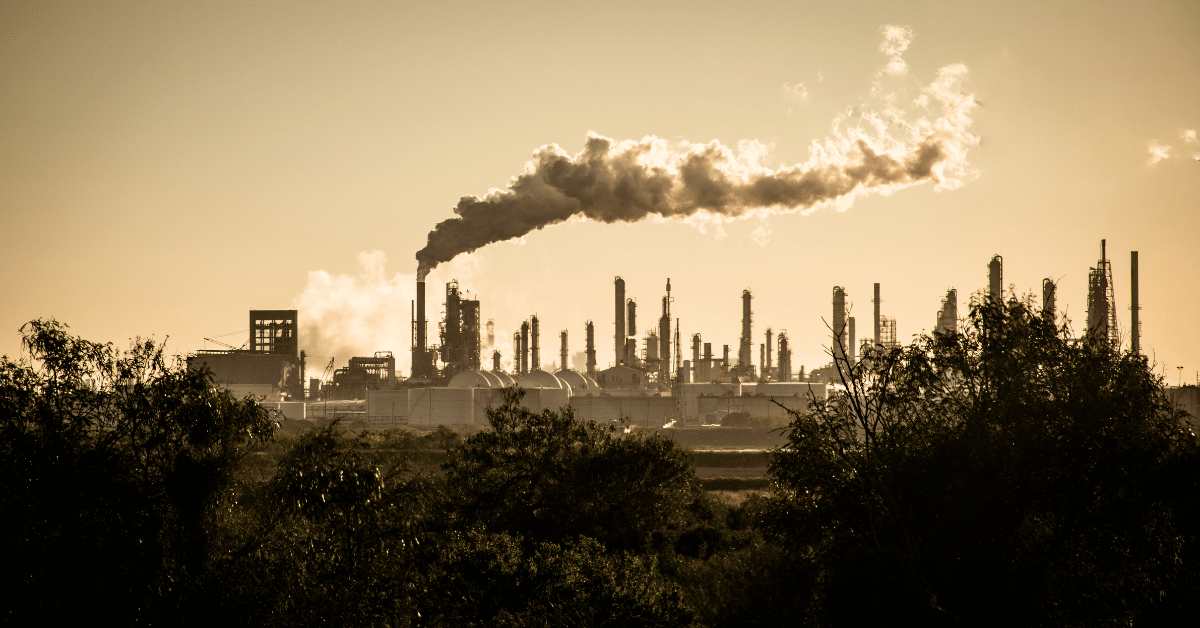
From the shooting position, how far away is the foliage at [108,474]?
11.2m

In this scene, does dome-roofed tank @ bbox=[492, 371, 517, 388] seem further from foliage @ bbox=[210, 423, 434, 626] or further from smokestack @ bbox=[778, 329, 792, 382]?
foliage @ bbox=[210, 423, 434, 626]

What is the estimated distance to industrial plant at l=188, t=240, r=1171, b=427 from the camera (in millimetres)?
72750

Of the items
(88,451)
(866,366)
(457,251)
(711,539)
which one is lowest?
(711,539)

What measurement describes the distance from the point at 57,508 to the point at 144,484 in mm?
945

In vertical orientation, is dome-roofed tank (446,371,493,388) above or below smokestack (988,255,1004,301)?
below

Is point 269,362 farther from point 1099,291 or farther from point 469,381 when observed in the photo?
point 1099,291

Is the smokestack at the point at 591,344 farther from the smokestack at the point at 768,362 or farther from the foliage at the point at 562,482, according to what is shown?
the foliage at the point at 562,482

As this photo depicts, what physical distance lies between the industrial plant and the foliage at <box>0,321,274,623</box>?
182 ft

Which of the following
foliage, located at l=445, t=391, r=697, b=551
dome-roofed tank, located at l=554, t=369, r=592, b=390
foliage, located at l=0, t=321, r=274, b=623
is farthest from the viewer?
dome-roofed tank, located at l=554, t=369, r=592, b=390

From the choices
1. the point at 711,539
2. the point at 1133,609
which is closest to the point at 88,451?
the point at 1133,609

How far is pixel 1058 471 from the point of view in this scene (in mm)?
12555

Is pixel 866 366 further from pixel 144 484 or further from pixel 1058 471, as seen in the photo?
pixel 144 484

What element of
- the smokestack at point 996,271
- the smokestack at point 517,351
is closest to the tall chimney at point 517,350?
the smokestack at point 517,351

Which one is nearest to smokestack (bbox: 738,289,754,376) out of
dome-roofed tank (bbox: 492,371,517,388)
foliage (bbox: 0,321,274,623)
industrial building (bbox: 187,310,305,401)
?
dome-roofed tank (bbox: 492,371,517,388)
